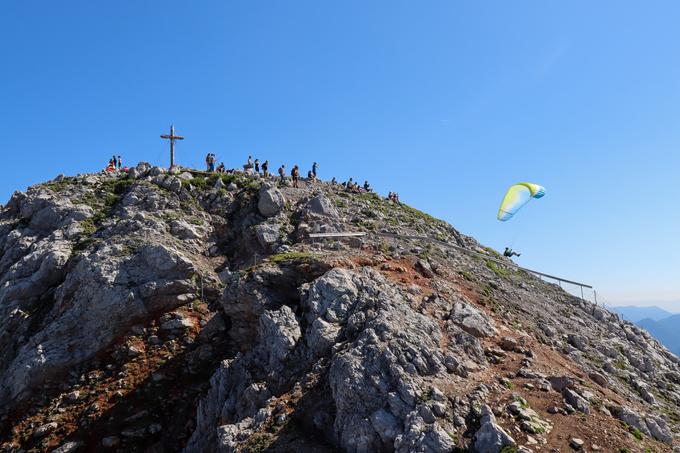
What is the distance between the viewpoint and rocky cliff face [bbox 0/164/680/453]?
1272cm

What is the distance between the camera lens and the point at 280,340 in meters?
16.2

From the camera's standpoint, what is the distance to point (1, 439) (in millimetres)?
18172

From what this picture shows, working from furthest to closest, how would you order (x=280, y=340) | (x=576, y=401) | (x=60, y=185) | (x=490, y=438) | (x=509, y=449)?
1. (x=60, y=185)
2. (x=280, y=340)
3. (x=576, y=401)
4. (x=490, y=438)
5. (x=509, y=449)

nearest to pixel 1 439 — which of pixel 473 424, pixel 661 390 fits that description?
pixel 473 424

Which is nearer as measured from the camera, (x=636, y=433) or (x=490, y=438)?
(x=490, y=438)

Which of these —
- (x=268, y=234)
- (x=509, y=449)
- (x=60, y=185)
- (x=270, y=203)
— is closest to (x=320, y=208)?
(x=270, y=203)

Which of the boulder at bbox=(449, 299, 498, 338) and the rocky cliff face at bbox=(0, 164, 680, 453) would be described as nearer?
the rocky cliff face at bbox=(0, 164, 680, 453)

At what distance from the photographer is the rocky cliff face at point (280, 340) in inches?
501

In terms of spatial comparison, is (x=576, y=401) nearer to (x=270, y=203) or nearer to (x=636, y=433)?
(x=636, y=433)

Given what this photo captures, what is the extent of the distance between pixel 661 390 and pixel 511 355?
955cm

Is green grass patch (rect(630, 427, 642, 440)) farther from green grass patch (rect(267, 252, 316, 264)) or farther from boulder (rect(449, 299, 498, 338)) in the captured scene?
green grass patch (rect(267, 252, 316, 264))

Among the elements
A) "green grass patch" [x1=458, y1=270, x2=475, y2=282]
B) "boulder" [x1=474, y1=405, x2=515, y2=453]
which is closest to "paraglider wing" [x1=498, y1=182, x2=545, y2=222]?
"green grass patch" [x1=458, y1=270, x2=475, y2=282]

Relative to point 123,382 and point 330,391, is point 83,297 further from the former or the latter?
point 330,391

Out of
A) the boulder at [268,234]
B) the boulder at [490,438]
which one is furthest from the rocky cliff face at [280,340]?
the boulder at [268,234]
